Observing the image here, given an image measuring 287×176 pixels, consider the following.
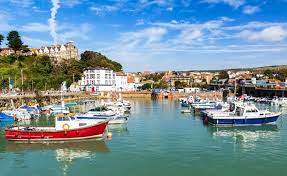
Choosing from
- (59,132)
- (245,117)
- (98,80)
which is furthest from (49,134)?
(98,80)

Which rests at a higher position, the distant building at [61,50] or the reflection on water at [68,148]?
the distant building at [61,50]

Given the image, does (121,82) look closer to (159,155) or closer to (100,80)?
(100,80)

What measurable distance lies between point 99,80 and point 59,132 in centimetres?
11041

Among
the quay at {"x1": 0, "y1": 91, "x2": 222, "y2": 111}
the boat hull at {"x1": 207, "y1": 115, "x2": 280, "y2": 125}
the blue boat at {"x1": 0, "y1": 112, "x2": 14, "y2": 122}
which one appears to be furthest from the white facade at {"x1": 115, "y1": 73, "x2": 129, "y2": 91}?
the boat hull at {"x1": 207, "y1": 115, "x2": 280, "y2": 125}

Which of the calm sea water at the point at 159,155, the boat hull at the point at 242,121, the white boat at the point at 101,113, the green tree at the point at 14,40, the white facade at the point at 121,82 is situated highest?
the green tree at the point at 14,40

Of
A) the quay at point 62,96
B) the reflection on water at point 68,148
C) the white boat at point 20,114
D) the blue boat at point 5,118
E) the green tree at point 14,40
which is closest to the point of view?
the reflection on water at point 68,148

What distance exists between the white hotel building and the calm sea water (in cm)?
10101

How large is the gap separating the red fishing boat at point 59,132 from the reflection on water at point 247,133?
14101 millimetres

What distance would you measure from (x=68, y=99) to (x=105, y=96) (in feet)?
61.3

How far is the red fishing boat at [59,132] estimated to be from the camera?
3862 cm

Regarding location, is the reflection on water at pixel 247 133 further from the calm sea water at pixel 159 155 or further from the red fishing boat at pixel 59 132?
the red fishing boat at pixel 59 132

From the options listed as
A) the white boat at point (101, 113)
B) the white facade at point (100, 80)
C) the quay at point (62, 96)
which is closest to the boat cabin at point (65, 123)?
the white boat at point (101, 113)

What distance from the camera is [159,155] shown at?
1316 inches

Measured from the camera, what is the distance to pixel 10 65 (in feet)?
415
